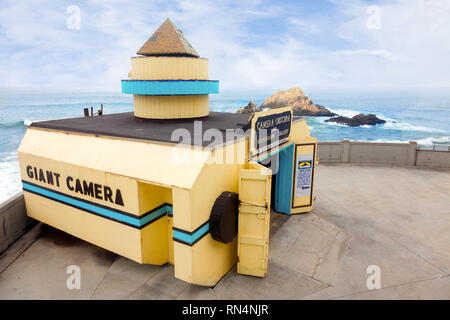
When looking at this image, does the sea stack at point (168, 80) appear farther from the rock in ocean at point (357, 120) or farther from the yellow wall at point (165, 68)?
the rock in ocean at point (357, 120)

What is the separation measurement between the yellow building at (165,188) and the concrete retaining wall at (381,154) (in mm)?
11022

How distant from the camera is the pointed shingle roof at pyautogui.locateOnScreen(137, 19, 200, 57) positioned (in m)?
12.8

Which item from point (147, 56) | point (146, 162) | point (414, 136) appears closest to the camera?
point (146, 162)

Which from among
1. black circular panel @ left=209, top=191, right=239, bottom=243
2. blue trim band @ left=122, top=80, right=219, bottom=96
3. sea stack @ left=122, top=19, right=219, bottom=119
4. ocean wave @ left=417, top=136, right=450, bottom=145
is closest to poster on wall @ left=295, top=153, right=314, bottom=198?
sea stack @ left=122, top=19, right=219, bottom=119

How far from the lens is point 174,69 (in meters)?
12.1

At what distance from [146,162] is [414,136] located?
4306 inches

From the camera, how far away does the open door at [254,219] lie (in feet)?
26.8

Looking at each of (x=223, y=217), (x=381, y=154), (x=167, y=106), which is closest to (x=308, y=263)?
(x=223, y=217)

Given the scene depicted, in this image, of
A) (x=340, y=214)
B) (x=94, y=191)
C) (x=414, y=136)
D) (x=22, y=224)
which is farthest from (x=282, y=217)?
(x=414, y=136)

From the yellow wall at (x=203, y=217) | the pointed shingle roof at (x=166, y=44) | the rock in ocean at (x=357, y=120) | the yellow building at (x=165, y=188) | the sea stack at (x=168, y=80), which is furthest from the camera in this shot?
the rock in ocean at (x=357, y=120)

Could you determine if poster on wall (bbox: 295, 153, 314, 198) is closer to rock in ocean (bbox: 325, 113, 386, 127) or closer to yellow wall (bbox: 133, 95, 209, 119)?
yellow wall (bbox: 133, 95, 209, 119)

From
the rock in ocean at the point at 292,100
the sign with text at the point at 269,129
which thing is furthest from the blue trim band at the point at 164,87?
the rock in ocean at the point at 292,100

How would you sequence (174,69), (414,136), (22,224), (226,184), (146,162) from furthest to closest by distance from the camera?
(414,136), (174,69), (22,224), (226,184), (146,162)
